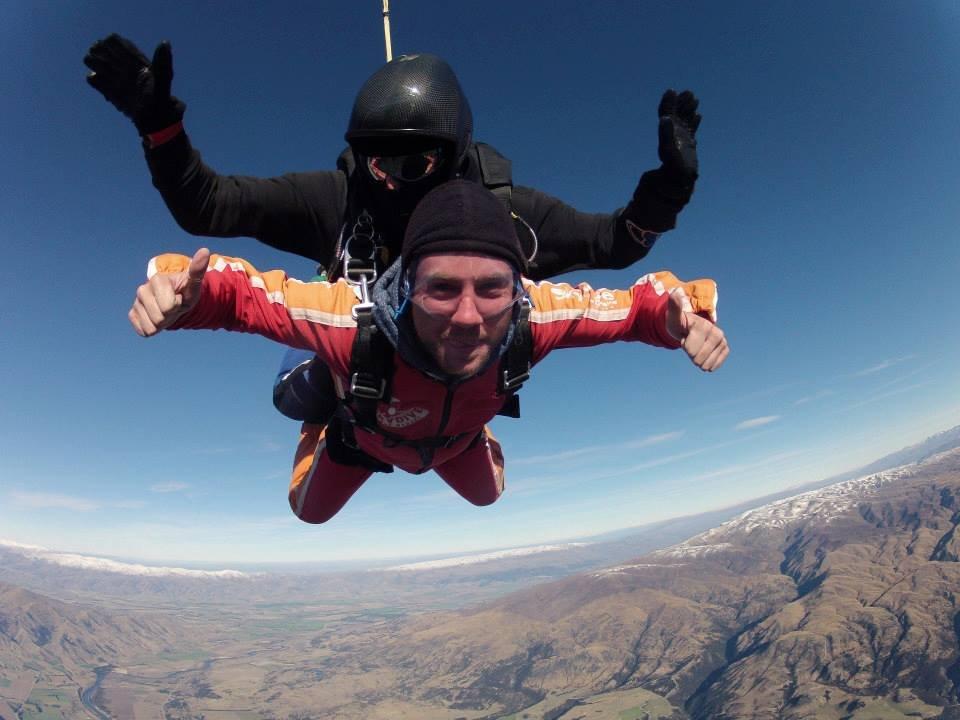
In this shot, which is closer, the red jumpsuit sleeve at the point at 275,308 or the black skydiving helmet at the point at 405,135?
the red jumpsuit sleeve at the point at 275,308

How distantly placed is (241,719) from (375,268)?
188621 mm

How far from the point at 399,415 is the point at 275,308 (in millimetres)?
1013

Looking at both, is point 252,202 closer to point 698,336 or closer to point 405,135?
point 405,135

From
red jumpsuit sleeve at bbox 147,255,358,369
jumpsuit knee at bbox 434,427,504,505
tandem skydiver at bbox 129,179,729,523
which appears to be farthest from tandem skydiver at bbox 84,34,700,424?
jumpsuit knee at bbox 434,427,504,505

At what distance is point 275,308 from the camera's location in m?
2.62

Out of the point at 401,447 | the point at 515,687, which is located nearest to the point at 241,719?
the point at 515,687

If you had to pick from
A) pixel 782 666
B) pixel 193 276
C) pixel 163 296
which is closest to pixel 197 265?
pixel 193 276

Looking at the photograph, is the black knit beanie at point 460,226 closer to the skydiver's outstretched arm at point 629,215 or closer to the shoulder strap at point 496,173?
the shoulder strap at point 496,173

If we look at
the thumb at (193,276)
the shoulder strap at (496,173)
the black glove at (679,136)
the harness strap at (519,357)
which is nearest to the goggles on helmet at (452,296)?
the harness strap at (519,357)

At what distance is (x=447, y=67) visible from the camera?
3.02m

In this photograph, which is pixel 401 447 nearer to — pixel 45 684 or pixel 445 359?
pixel 445 359

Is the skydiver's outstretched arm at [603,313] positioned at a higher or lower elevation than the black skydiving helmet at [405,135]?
lower

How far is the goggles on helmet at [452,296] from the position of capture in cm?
253

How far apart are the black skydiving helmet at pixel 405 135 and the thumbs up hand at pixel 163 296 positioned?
1.13m
